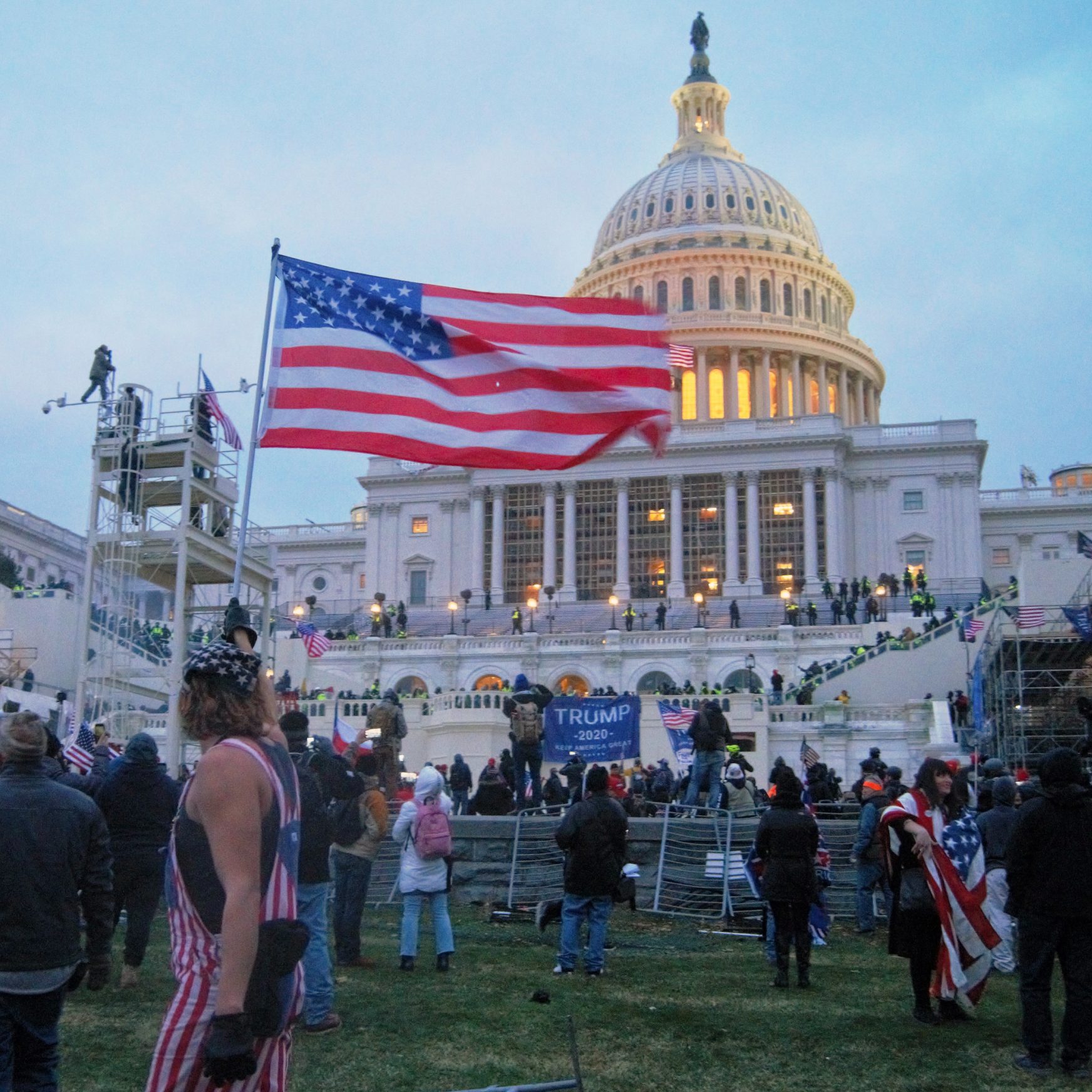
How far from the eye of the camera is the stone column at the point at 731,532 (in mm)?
76188

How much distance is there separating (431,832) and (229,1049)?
8558 mm

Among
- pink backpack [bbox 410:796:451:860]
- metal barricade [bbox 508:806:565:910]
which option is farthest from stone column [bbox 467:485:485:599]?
pink backpack [bbox 410:796:451:860]

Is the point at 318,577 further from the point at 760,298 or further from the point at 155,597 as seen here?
the point at 760,298

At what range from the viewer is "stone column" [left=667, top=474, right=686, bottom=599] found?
76312mm

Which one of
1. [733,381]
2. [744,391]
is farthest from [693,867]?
[744,391]

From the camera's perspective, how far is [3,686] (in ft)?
138

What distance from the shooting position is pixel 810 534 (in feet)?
249

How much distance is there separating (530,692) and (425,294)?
37.8 ft

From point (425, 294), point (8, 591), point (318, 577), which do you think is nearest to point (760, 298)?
point (318, 577)

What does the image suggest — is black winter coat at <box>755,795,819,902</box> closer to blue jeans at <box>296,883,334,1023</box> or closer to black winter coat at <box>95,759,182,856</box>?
blue jeans at <box>296,883,334,1023</box>

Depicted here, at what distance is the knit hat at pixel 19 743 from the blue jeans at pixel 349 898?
6213 millimetres

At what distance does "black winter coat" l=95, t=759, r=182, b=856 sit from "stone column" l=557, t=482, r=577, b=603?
65462mm

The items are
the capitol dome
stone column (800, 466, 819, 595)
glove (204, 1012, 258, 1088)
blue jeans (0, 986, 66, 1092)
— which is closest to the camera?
glove (204, 1012, 258, 1088)

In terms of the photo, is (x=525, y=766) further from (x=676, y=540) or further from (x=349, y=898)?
(x=676, y=540)
